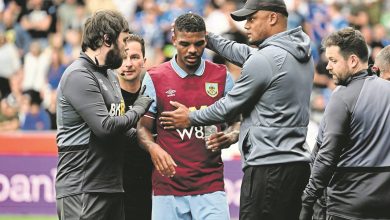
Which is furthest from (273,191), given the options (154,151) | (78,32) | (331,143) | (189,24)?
(78,32)

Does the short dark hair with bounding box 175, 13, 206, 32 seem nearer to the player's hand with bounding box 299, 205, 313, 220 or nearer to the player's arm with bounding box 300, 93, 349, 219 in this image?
the player's arm with bounding box 300, 93, 349, 219

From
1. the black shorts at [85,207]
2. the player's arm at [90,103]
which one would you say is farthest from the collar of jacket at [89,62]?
the black shorts at [85,207]

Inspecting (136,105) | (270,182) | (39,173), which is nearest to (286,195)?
(270,182)

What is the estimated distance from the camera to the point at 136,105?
8.29 m

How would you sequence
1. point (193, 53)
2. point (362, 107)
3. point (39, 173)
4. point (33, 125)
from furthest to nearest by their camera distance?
1. point (33, 125)
2. point (39, 173)
3. point (193, 53)
4. point (362, 107)

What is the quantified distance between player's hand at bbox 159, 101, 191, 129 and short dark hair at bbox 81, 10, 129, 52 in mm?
936

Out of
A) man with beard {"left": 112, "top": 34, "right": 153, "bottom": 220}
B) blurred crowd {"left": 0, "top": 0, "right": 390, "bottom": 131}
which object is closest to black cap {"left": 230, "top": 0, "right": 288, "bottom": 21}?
man with beard {"left": 112, "top": 34, "right": 153, "bottom": 220}

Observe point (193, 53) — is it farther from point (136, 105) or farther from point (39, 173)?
point (39, 173)

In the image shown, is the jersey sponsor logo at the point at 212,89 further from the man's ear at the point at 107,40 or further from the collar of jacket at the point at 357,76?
the collar of jacket at the point at 357,76

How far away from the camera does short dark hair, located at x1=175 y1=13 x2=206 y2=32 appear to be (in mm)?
8883

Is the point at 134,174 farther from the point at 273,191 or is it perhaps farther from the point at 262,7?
the point at 262,7

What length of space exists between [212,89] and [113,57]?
4.47ft

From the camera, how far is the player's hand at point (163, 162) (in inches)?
339

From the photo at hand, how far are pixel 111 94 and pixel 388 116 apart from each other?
233cm
